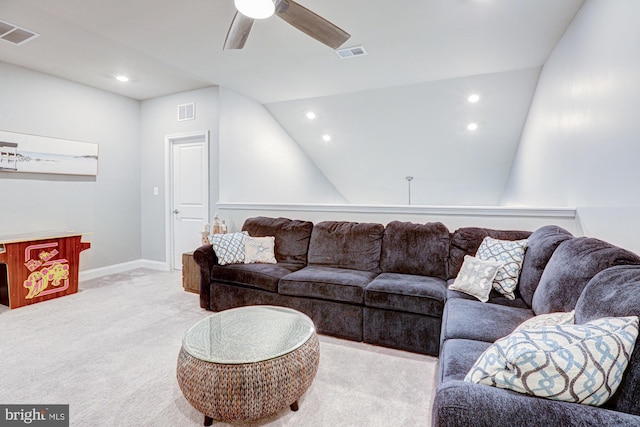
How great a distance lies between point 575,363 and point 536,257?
4.84ft

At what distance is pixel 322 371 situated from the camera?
2.18 m

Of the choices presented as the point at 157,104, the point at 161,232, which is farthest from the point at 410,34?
the point at 161,232

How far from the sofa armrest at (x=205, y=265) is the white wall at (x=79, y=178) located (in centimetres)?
220

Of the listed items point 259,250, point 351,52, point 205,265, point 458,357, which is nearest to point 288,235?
point 259,250

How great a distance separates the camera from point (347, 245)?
126 inches

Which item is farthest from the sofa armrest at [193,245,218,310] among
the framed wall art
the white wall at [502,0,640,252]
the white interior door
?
the white wall at [502,0,640,252]

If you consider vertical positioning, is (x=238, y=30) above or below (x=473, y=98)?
below

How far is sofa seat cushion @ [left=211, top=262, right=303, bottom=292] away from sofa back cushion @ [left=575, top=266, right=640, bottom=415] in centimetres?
218

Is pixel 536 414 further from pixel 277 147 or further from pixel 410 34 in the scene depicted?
pixel 277 147

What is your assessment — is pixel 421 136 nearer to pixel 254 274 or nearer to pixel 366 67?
pixel 366 67

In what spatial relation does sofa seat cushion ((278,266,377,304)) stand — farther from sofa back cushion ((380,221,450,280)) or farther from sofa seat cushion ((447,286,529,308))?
sofa seat cushion ((447,286,529,308))

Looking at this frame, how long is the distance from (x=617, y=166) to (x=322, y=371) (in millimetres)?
2174

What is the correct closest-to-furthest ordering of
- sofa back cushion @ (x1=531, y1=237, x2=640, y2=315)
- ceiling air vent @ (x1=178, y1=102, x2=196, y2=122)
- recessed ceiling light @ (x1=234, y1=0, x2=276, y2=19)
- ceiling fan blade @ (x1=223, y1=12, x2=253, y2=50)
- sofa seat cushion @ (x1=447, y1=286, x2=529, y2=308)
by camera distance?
sofa back cushion @ (x1=531, y1=237, x2=640, y2=315) → recessed ceiling light @ (x1=234, y1=0, x2=276, y2=19) → ceiling fan blade @ (x1=223, y1=12, x2=253, y2=50) → sofa seat cushion @ (x1=447, y1=286, x2=529, y2=308) → ceiling air vent @ (x1=178, y1=102, x2=196, y2=122)

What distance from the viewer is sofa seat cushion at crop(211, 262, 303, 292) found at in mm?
2930
